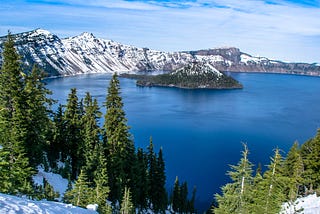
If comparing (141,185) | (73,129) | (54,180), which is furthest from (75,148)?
(141,185)

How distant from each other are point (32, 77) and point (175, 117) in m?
96.0

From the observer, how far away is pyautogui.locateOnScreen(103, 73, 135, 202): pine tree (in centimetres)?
3023

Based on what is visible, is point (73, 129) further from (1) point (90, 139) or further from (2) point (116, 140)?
(2) point (116, 140)

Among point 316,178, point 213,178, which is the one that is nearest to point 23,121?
point 316,178

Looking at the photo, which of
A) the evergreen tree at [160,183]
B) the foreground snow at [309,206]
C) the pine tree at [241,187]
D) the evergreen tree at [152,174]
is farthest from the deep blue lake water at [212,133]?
the pine tree at [241,187]

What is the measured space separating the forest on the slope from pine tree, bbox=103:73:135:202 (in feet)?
0.33

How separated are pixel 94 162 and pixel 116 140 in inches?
125

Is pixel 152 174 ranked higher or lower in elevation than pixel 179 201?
higher

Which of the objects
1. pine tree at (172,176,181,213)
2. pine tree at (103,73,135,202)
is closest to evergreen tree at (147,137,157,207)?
pine tree at (172,176,181,213)

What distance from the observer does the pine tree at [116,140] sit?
99.2 ft

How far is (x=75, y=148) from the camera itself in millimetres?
36469

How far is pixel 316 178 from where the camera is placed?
1378 inches

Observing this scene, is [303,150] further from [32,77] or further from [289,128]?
[289,128]

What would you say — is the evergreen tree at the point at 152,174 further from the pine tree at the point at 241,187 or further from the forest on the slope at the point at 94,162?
the pine tree at the point at 241,187
